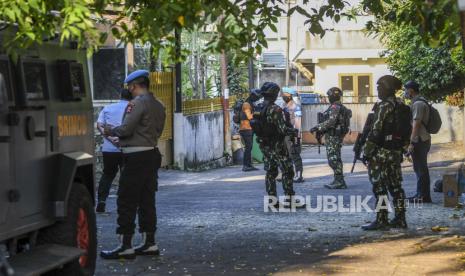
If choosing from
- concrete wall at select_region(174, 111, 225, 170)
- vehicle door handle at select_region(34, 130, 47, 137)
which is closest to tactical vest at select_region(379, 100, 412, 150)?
vehicle door handle at select_region(34, 130, 47, 137)

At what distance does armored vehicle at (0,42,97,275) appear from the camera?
7.24 meters

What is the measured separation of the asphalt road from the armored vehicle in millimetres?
1209

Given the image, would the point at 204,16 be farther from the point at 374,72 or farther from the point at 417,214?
the point at 374,72

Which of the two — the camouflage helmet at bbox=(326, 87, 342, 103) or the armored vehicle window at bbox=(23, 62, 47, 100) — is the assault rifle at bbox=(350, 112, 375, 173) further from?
the armored vehicle window at bbox=(23, 62, 47, 100)

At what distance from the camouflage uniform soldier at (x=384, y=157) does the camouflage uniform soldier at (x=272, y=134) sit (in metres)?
2.34

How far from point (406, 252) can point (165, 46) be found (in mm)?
3494

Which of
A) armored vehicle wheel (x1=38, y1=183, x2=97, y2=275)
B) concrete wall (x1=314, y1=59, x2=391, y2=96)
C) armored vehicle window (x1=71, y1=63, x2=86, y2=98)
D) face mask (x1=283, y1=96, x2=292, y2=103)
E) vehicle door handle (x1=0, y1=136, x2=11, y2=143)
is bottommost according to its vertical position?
armored vehicle wheel (x1=38, y1=183, x2=97, y2=275)

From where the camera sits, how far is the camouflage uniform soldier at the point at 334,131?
17656 mm

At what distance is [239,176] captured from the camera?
898 inches

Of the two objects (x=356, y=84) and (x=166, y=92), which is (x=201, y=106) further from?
(x=356, y=84)

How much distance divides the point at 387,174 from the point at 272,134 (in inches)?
104

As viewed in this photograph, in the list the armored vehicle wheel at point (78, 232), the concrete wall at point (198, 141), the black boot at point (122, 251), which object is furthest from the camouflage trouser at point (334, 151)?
the armored vehicle wheel at point (78, 232)

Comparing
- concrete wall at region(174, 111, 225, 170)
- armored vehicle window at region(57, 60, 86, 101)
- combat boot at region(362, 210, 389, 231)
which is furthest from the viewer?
concrete wall at region(174, 111, 225, 170)

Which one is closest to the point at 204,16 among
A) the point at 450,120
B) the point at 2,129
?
the point at 2,129
